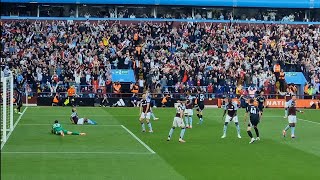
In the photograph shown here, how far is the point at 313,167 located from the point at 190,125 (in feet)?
52.5

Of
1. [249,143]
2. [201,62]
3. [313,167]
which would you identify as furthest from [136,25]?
[313,167]

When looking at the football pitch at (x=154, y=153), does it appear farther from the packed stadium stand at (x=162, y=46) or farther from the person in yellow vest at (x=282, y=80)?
the person in yellow vest at (x=282, y=80)

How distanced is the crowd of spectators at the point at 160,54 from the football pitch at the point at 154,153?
15.5 m

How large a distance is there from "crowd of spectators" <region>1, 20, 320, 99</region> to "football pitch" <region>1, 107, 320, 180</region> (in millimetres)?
15452

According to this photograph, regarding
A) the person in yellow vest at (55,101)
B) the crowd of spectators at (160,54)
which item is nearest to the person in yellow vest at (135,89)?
the crowd of spectators at (160,54)

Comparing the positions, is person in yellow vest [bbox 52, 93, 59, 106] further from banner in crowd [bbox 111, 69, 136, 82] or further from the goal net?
the goal net

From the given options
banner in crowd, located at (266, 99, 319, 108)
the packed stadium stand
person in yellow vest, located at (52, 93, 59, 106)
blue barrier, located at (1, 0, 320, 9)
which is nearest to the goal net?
person in yellow vest, located at (52, 93, 59, 106)

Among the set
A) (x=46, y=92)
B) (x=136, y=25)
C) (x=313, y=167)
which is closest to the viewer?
(x=313, y=167)

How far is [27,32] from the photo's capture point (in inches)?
2532

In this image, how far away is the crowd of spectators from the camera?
5903 centimetres

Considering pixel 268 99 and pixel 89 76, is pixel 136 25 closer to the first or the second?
pixel 89 76

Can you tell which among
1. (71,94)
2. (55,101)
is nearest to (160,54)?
(71,94)

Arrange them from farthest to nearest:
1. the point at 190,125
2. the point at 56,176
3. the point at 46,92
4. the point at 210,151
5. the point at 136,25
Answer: the point at 136,25 → the point at 46,92 → the point at 190,125 → the point at 210,151 → the point at 56,176

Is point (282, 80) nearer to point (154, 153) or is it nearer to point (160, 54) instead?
point (160, 54)
